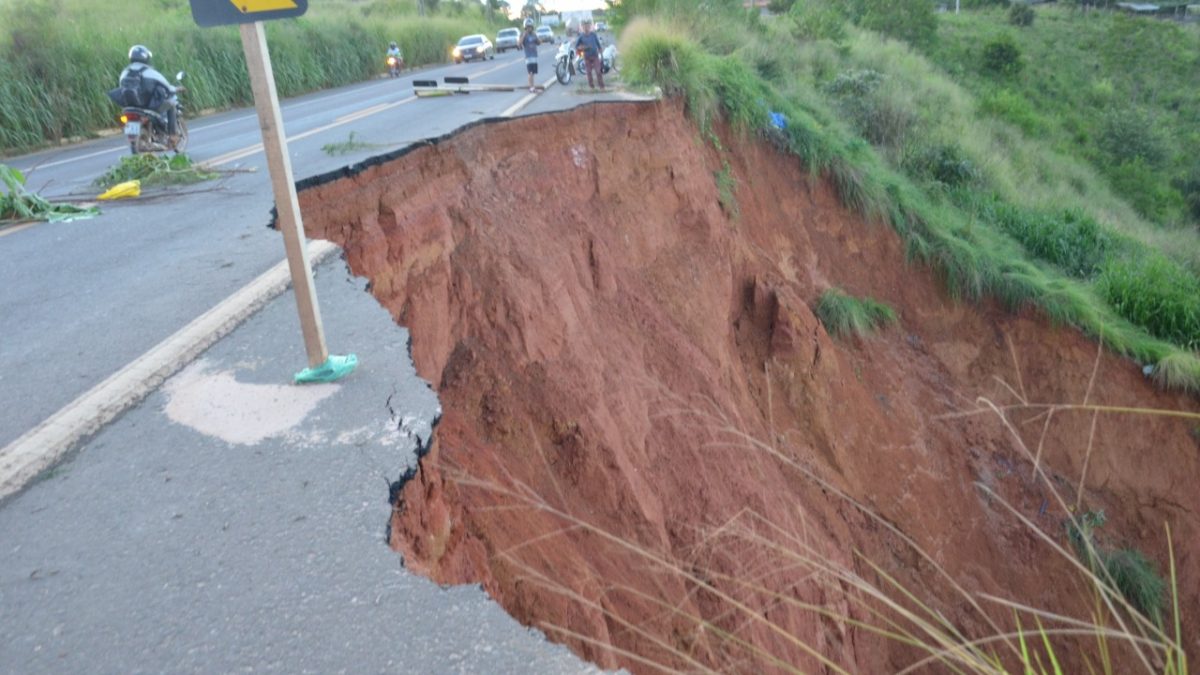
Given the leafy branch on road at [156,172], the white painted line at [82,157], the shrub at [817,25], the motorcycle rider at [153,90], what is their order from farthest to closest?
the shrub at [817,25] → the white painted line at [82,157] → the motorcycle rider at [153,90] → the leafy branch on road at [156,172]

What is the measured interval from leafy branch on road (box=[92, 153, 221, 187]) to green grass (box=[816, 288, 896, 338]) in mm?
7377

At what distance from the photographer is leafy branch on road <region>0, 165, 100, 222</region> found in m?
8.09

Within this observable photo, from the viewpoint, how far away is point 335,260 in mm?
5855

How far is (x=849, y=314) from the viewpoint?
10969mm

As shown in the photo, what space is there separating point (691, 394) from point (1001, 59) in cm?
3384

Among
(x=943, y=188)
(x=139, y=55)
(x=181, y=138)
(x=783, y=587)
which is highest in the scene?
(x=139, y=55)

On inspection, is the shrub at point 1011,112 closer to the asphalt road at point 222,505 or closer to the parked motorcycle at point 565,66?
the parked motorcycle at point 565,66

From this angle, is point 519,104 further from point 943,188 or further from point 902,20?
point 902,20

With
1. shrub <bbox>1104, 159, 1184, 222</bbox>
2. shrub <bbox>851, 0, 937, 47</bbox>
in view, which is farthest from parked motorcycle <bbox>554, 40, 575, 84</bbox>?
shrub <bbox>851, 0, 937, 47</bbox>

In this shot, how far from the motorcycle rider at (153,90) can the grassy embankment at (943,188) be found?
6.45m

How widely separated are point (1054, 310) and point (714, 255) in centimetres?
466

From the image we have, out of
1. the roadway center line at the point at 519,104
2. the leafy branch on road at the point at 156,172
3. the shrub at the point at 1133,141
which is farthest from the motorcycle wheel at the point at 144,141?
the shrub at the point at 1133,141

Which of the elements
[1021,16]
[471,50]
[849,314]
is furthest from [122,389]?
[1021,16]

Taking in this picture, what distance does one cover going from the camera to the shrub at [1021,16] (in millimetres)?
41500
